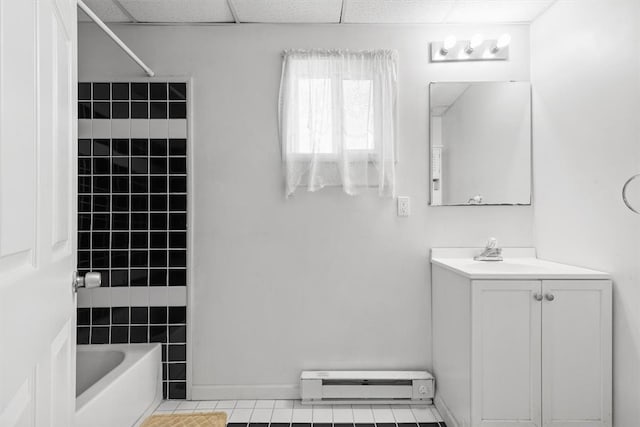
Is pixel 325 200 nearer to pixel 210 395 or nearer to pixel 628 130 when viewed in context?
pixel 210 395

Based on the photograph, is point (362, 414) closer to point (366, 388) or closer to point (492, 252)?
point (366, 388)

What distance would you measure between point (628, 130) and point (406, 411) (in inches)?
68.1

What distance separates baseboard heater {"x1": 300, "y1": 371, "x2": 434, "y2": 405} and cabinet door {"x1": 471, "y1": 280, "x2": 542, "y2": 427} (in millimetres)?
597

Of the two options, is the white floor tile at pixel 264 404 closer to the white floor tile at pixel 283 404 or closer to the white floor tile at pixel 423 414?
the white floor tile at pixel 283 404

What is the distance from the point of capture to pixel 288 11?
8.41 ft

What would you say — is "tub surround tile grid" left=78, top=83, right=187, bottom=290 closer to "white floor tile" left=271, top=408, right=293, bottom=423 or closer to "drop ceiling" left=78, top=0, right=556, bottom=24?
"drop ceiling" left=78, top=0, right=556, bottom=24

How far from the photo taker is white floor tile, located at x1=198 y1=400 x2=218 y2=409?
2.58m

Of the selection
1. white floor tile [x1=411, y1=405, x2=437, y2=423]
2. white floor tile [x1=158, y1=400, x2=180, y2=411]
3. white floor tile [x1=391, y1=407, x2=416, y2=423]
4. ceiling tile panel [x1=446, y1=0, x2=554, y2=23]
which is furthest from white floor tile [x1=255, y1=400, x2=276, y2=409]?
ceiling tile panel [x1=446, y1=0, x2=554, y2=23]

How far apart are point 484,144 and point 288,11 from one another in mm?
1333

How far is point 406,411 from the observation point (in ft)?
8.29

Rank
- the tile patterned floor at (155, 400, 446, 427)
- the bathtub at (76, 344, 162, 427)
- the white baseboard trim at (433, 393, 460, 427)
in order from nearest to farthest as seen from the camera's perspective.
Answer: the bathtub at (76, 344, 162, 427), the white baseboard trim at (433, 393, 460, 427), the tile patterned floor at (155, 400, 446, 427)

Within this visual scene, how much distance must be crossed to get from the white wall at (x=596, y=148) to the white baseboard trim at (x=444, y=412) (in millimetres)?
698

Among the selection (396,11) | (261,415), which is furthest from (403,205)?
(261,415)

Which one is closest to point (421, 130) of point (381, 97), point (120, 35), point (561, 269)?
point (381, 97)
